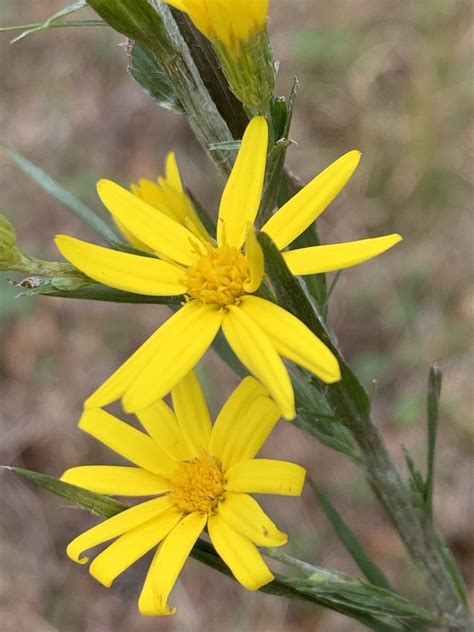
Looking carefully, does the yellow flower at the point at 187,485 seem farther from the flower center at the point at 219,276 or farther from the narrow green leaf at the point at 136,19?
the narrow green leaf at the point at 136,19

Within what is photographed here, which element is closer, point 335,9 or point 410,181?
point 410,181

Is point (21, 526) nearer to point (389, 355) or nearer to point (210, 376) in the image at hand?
point (210, 376)

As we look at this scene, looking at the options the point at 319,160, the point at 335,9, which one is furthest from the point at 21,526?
the point at 335,9

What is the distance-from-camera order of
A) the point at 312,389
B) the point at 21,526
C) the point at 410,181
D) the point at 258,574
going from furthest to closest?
the point at 410,181 < the point at 21,526 < the point at 312,389 < the point at 258,574

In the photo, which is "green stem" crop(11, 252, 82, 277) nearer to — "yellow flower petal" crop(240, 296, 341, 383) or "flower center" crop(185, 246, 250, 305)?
"flower center" crop(185, 246, 250, 305)

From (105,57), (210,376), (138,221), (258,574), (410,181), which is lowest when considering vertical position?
(258,574)

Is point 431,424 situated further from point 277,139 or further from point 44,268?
point 44,268
